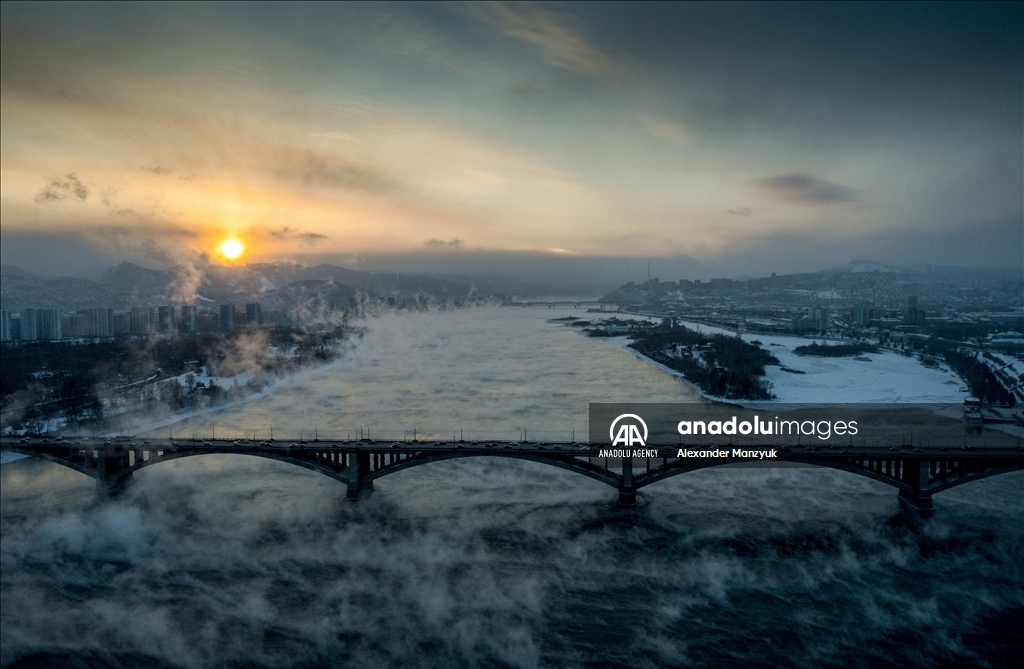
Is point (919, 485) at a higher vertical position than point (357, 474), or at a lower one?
higher

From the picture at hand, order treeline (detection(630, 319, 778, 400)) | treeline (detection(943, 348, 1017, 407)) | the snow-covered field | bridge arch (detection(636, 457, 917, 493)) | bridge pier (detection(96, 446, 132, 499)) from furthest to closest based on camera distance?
treeline (detection(630, 319, 778, 400)) < the snow-covered field < treeline (detection(943, 348, 1017, 407)) < bridge pier (detection(96, 446, 132, 499)) < bridge arch (detection(636, 457, 917, 493))

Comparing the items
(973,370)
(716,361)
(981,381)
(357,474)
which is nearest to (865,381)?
(981,381)

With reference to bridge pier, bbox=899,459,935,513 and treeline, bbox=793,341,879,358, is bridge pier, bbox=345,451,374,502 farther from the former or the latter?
treeline, bbox=793,341,879,358

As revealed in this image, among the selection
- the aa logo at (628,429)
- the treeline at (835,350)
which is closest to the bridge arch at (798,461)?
the aa logo at (628,429)

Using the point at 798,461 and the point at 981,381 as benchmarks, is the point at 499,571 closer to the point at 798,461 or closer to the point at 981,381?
the point at 798,461

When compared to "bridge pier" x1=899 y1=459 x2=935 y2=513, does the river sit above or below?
below

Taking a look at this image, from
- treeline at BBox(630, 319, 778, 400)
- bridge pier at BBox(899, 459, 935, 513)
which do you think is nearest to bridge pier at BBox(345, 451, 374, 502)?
bridge pier at BBox(899, 459, 935, 513)
